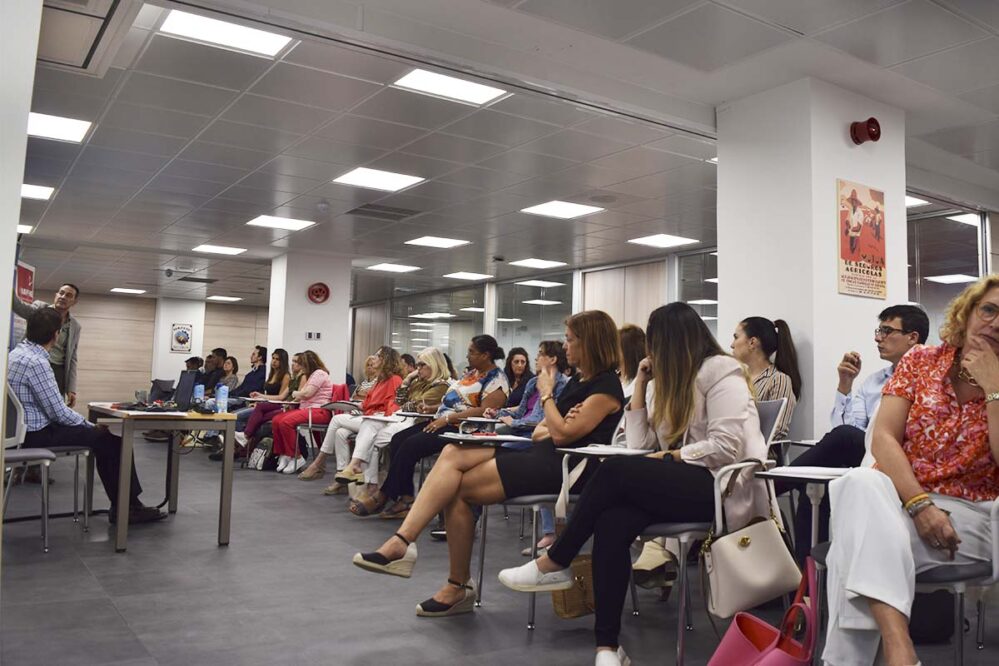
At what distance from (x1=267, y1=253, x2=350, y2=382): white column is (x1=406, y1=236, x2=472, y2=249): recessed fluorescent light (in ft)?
5.60

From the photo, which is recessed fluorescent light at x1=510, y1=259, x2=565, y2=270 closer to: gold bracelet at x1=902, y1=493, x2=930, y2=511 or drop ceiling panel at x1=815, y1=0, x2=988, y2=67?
drop ceiling panel at x1=815, y1=0, x2=988, y2=67

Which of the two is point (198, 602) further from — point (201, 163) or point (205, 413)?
point (201, 163)

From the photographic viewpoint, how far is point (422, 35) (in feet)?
14.0

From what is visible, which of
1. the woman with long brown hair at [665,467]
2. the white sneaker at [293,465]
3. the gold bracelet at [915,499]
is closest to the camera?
the gold bracelet at [915,499]

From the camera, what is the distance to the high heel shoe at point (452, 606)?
3098 millimetres

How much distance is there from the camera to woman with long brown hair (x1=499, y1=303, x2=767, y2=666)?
2.56 meters

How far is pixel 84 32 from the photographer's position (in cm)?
411

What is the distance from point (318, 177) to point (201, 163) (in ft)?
3.27

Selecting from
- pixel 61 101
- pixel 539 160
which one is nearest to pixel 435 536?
pixel 539 160

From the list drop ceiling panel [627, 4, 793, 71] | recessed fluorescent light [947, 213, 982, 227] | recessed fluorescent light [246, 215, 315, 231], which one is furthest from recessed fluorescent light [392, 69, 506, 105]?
recessed fluorescent light [947, 213, 982, 227]

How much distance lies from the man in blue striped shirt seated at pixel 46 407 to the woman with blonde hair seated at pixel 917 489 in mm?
3890

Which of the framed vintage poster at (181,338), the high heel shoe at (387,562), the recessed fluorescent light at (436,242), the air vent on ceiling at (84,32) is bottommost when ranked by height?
the high heel shoe at (387,562)

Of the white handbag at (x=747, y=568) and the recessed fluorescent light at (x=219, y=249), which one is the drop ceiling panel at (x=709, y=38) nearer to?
the white handbag at (x=747, y=568)

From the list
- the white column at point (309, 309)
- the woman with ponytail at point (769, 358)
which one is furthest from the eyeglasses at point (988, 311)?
the white column at point (309, 309)
